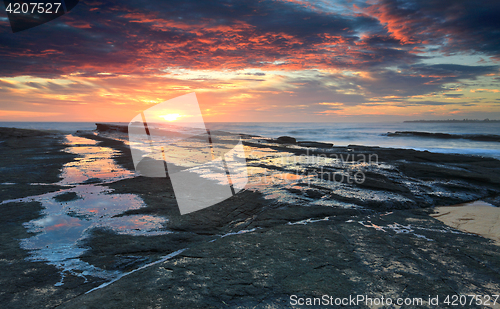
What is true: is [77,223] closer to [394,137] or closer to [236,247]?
[236,247]

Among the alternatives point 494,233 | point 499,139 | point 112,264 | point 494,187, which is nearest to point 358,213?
point 494,233

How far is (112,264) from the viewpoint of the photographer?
303 cm

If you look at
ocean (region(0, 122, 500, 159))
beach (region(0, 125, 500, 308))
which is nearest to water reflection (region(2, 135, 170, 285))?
beach (region(0, 125, 500, 308))

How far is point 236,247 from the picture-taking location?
3.40 meters

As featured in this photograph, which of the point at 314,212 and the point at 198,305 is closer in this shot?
the point at 198,305

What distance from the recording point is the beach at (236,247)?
97.0 inches

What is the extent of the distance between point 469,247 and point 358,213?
1758 mm

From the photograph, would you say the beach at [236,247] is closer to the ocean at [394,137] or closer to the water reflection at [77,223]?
the water reflection at [77,223]

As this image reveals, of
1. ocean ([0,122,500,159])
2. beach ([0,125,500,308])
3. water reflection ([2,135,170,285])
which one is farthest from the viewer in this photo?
ocean ([0,122,500,159])

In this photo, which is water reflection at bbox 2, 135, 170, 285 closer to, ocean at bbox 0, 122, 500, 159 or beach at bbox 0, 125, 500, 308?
beach at bbox 0, 125, 500, 308

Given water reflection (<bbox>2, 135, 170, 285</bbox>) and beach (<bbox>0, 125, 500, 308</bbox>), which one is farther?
water reflection (<bbox>2, 135, 170, 285</bbox>)

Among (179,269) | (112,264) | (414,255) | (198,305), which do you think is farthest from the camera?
(414,255)

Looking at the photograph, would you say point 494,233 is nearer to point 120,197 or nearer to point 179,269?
point 179,269

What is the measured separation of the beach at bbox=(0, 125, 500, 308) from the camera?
8.09 ft
